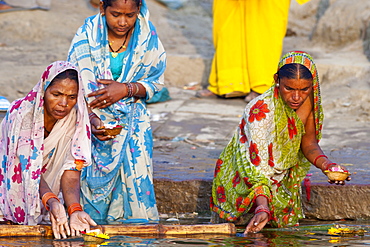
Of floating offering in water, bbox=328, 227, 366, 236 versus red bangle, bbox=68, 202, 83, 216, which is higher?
red bangle, bbox=68, 202, 83, 216

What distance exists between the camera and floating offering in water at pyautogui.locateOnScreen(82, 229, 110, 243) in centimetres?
485

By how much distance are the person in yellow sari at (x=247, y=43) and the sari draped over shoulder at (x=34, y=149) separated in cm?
482

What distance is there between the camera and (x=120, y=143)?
5.72 meters

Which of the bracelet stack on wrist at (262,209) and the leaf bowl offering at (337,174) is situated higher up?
the leaf bowl offering at (337,174)

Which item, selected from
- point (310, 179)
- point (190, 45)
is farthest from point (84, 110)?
point (190, 45)

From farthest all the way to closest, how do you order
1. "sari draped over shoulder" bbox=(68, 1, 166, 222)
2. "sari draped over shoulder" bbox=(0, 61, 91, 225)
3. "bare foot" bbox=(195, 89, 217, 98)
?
"bare foot" bbox=(195, 89, 217, 98) < "sari draped over shoulder" bbox=(68, 1, 166, 222) < "sari draped over shoulder" bbox=(0, 61, 91, 225)

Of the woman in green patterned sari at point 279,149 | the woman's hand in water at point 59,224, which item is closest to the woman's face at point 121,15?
the woman in green patterned sari at point 279,149

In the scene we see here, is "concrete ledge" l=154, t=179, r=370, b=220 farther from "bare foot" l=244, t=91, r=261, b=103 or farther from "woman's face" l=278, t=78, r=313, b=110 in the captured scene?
"bare foot" l=244, t=91, r=261, b=103

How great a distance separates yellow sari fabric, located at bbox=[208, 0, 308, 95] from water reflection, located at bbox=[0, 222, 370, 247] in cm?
458

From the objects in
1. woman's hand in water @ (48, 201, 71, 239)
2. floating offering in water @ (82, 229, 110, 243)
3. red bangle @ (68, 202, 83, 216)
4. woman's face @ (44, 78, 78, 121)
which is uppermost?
woman's face @ (44, 78, 78, 121)

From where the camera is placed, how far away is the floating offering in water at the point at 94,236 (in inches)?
191

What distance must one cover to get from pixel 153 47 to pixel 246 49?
4.08 meters

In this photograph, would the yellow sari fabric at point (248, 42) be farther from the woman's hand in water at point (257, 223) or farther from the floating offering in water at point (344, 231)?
the woman's hand in water at point (257, 223)

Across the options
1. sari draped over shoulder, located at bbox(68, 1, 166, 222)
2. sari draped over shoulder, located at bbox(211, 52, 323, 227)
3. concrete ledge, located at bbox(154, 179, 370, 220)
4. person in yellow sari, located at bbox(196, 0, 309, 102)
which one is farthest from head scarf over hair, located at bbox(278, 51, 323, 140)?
person in yellow sari, located at bbox(196, 0, 309, 102)
